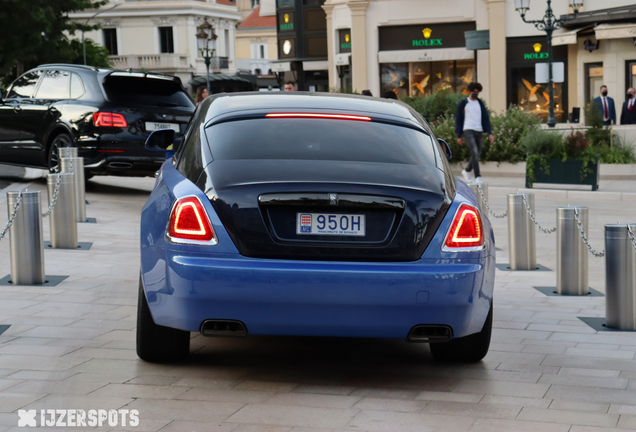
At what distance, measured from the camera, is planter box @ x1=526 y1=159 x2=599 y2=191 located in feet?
55.2

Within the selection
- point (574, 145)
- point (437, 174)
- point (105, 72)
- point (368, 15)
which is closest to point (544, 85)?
point (368, 15)

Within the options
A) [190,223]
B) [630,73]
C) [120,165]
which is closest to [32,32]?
[630,73]

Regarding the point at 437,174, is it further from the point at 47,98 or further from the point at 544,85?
the point at 544,85

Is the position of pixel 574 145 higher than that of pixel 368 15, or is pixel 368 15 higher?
pixel 368 15

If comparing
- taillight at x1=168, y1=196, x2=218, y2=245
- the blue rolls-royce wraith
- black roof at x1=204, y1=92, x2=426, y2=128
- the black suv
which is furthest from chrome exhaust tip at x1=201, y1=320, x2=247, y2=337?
the black suv

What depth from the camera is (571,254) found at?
25.2 feet

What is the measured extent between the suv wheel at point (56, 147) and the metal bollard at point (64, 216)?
400 cm

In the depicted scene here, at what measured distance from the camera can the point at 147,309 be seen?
5.00 m

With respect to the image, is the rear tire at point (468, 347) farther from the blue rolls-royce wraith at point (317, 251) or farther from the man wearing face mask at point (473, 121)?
the man wearing face mask at point (473, 121)

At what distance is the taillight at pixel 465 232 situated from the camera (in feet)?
15.3

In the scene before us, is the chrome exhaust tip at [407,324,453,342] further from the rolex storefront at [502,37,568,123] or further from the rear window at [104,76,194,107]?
the rolex storefront at [502,37,568,123]

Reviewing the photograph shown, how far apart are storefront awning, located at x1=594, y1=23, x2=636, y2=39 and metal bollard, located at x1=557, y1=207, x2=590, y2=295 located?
22902mm

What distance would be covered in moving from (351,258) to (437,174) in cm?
70

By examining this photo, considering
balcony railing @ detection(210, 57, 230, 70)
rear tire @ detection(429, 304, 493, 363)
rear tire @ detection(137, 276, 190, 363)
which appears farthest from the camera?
balcony railing @ detection(210, 57, 230, 70)
